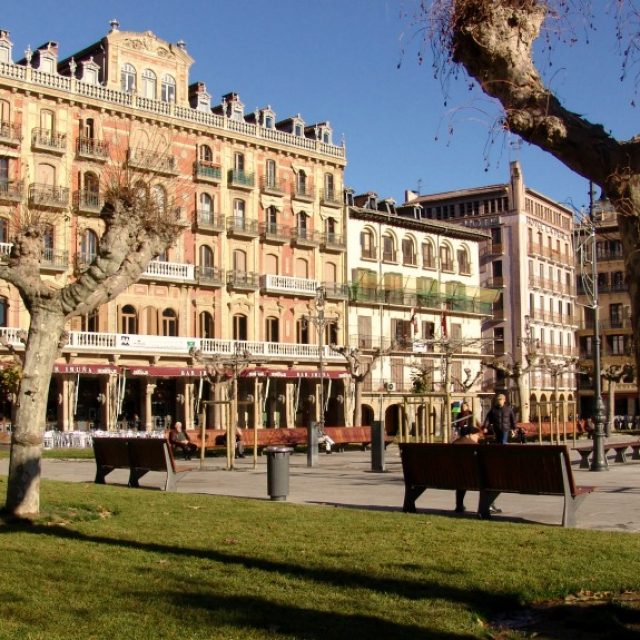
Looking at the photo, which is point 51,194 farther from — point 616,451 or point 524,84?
point 524,84

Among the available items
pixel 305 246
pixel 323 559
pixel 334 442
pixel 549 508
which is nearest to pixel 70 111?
pixel 305 246

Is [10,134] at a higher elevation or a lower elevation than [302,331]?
higher

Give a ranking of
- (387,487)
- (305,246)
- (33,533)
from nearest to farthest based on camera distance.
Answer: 1. (33,533)
2. (387,487)
3. (305,246)

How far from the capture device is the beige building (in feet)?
146

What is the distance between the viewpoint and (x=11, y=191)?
142 feet

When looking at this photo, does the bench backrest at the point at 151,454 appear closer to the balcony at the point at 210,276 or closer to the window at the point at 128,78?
the balcony at the point at 210,276

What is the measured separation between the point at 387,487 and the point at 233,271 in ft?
113

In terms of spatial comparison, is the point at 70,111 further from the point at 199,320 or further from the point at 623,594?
the point at 623,594

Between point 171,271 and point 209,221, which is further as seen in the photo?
point 209,221

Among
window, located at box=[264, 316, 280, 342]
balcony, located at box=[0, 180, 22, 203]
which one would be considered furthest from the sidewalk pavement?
window, located at box=[264, 316, 280, 342]

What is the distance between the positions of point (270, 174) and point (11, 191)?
50.5 ft

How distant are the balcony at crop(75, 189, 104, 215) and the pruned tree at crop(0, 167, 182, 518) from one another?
29.9 meters

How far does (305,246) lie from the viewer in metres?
55.2

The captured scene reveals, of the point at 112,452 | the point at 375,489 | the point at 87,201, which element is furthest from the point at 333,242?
the point at 375,489
